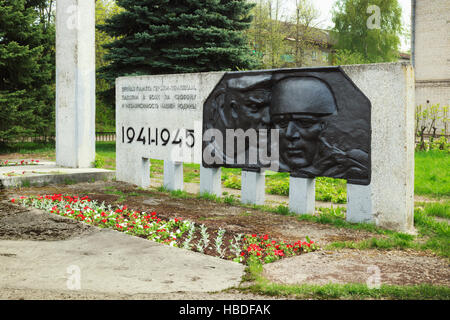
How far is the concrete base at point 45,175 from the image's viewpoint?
9859 millimetres

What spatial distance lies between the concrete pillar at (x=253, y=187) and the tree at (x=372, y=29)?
115 ft

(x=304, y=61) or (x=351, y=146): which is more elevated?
(x=304, y=61)

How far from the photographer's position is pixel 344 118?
22.7 feet

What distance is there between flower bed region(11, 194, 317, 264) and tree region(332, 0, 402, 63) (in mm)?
36594

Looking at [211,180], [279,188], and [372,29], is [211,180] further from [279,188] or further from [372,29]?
[372,29]

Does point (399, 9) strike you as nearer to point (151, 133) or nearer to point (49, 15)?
point (49, 15)

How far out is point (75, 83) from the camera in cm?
1179

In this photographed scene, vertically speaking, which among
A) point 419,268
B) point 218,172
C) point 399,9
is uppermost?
point 399,9

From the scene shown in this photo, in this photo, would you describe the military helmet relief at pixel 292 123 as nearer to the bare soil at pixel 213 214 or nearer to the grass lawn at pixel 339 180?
the bare soil at pixel 213 214

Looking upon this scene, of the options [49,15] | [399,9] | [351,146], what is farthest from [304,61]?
[351,146]

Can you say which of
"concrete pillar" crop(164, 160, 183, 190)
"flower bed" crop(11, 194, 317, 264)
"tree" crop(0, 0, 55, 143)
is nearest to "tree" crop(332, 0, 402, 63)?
"tree" crop(0, 0, 55, 143)

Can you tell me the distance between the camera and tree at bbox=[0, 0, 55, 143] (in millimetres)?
17375

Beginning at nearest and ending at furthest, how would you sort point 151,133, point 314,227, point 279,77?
point 314,227 < point 279,77 < point 151,133

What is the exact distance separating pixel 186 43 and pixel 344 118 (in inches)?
479
